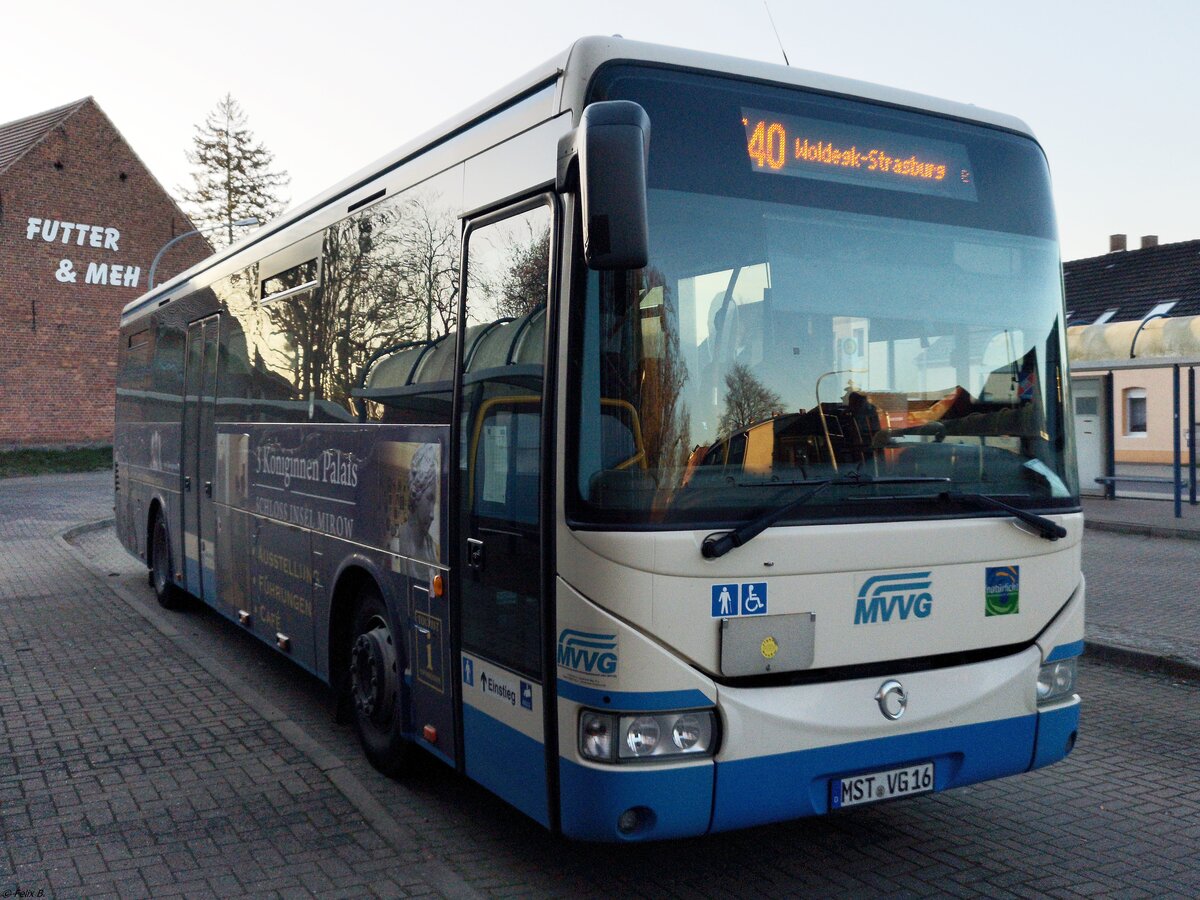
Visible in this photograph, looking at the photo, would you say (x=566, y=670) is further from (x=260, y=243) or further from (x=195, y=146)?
(x=195, y=146)

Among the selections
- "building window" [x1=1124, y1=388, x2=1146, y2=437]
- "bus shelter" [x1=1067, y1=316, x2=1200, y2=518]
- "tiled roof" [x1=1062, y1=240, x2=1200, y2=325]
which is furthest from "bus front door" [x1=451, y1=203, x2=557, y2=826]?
"building window" [x1=1124, y1=388, x2=1146, y2=437]

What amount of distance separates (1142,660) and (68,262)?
133 ft

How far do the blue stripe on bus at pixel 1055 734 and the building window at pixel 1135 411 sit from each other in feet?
124

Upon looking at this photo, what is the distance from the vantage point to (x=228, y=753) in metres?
6.35

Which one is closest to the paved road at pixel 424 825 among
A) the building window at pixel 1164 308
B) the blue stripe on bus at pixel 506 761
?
the blue stripe on bus at pixel 506 761

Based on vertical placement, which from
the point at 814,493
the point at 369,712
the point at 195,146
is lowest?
the point at 369,712

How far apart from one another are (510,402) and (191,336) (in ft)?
20.3

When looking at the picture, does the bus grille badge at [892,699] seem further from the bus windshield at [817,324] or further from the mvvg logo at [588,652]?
the mvvg logo at [588,652]

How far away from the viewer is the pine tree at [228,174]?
59906 mm

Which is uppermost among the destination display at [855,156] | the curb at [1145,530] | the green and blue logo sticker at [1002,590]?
the destination display at [855,156]

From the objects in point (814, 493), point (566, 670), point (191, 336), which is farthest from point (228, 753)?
point (191, 336)

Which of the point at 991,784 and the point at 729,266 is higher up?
the point at 729,266

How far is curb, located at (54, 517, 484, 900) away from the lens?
180 inches

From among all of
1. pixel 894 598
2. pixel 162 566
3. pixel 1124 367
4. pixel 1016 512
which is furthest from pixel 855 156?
pixel 1124 367
